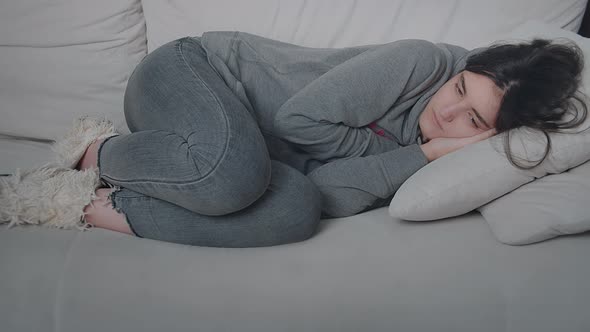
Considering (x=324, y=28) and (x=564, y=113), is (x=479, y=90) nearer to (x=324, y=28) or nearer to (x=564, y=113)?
(x=564, y=113)

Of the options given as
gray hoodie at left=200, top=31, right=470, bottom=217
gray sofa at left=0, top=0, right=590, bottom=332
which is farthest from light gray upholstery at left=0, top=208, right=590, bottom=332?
gray hoodie at left=200, top=31, right=470, bottom=217

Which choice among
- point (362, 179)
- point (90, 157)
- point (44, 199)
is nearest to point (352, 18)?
point (362, 179)

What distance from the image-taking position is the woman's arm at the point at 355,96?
1154mm

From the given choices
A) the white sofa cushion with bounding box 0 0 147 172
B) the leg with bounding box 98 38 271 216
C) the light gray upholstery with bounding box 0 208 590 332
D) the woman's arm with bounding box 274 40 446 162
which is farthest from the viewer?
the white sofa cushion with bounding box 0 0 147 172

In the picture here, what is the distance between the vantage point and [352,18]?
1.48 m

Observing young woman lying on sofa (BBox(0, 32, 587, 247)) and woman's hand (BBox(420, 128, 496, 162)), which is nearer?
young woman lying on sofa (BBox(0, 32, 587, 247))

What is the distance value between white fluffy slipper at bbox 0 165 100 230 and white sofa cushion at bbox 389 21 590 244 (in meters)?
0.61

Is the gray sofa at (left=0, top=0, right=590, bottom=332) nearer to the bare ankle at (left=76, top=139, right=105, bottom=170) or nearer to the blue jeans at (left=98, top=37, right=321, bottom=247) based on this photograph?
the blue jeans at (left=98, top=37, right=321, bottom=247)

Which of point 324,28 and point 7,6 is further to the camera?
point 324,28

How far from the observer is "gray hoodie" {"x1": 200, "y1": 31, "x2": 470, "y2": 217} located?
3.83 ft

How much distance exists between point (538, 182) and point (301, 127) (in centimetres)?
49

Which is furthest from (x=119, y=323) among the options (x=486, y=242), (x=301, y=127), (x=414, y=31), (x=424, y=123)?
(x=414, y=31)

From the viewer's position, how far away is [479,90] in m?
1.16

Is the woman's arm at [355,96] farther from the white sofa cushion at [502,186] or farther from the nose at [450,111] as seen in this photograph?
the white sofa cushion at [502,186]
